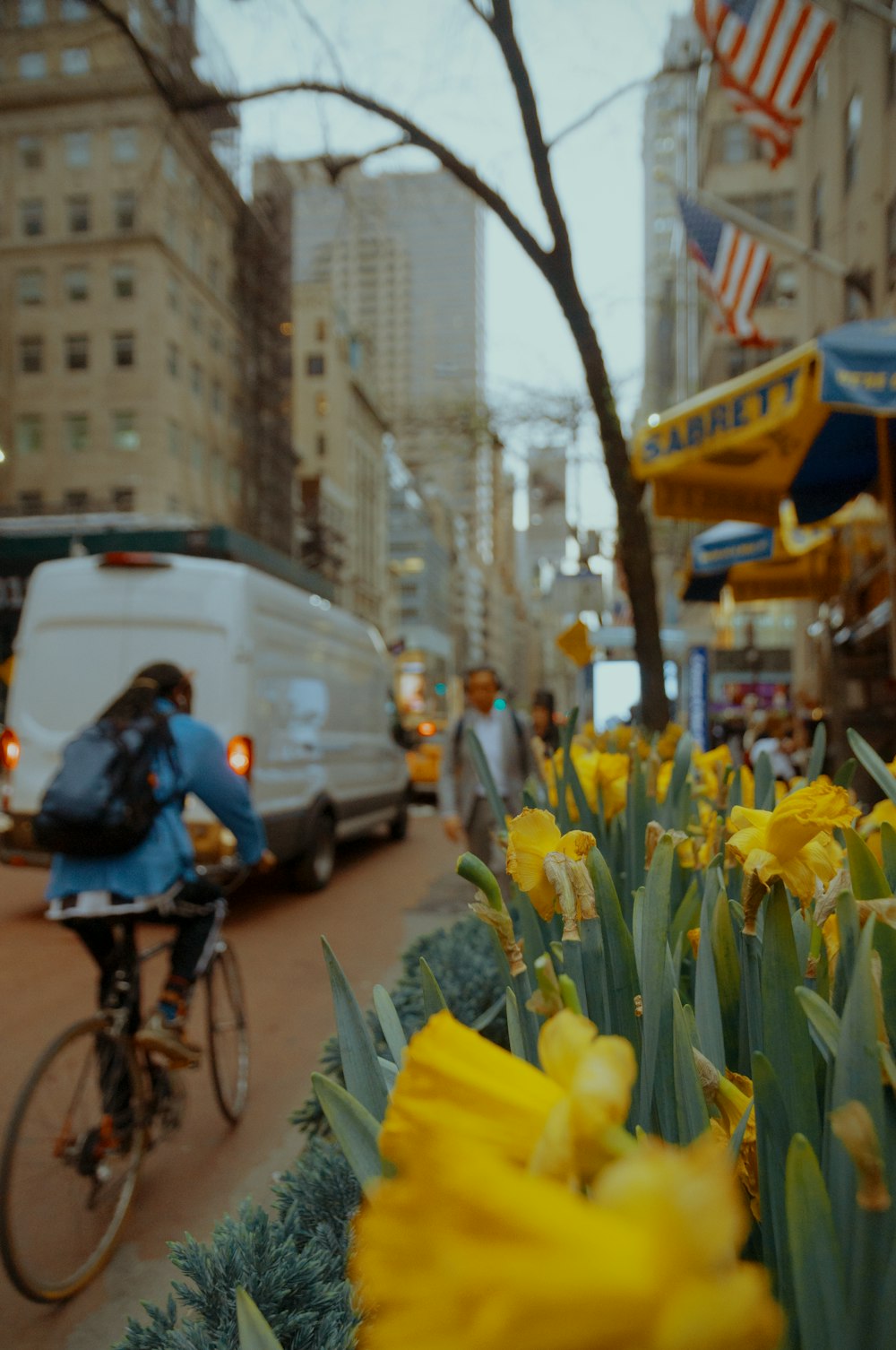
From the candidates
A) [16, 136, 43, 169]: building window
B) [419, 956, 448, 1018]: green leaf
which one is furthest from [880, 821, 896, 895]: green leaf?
[16, 136, 43, 169]: building window

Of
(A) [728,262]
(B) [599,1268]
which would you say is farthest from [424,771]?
(B) [599,1268]

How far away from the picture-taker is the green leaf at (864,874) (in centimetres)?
106

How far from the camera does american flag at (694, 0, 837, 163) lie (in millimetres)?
6680

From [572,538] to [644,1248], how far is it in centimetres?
1423

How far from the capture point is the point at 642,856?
2082 millimetres

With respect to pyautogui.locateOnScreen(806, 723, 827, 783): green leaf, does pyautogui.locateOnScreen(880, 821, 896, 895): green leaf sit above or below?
below

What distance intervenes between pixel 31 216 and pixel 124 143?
4.82 meters

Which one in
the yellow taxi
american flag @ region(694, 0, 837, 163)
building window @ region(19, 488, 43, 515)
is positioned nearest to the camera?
american flag @ region(694, 0, 837, 163)

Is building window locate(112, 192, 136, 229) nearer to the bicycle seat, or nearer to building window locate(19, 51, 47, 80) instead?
building window locate(19, 51, 47, 80)

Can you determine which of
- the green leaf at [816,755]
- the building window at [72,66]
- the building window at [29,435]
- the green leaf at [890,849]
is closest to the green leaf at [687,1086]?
the green leaf at [890,849]

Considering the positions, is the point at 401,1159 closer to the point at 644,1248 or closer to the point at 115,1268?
the point at 644,1248

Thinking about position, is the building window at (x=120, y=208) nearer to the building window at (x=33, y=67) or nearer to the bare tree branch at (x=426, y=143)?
the building window at (x=33, y=67)

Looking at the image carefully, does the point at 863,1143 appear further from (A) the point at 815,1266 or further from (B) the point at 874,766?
(B) the point at 874,766

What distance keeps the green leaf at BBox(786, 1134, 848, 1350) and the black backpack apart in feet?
9.19
